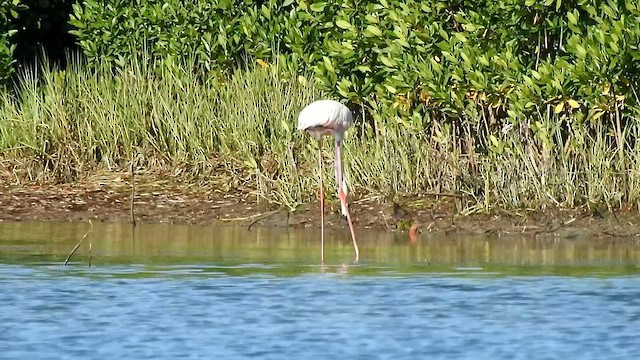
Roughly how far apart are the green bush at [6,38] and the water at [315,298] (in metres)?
4.83

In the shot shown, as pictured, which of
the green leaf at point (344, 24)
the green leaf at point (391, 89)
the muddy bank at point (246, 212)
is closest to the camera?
the muddy bank at point (246, 212)

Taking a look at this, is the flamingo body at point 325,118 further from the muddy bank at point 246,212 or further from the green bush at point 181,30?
the green bush at point 181,30

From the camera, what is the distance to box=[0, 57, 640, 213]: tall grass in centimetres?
1382

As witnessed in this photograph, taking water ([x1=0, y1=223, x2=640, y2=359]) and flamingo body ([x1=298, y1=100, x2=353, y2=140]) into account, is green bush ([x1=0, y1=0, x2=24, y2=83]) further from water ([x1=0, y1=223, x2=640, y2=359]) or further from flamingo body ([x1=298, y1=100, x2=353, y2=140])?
flamingo body ([x1=298, y1=100, x2=353, y2=140])

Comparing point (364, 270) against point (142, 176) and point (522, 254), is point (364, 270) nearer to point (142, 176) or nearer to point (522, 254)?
point (522, 254)

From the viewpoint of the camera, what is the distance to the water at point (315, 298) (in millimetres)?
8180

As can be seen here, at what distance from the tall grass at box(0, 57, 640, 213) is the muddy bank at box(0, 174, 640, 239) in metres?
0.15

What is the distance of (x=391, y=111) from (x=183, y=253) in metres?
3.59

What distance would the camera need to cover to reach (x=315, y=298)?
9727mm

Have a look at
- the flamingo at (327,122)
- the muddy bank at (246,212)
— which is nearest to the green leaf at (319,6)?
the muddy bank at (246,212)

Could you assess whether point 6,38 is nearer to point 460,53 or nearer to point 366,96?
point 366,96

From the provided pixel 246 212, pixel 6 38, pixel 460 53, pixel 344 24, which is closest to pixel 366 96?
pixel 344 24

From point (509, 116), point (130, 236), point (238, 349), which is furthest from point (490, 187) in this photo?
point (238, 349)

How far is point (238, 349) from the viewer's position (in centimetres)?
808
